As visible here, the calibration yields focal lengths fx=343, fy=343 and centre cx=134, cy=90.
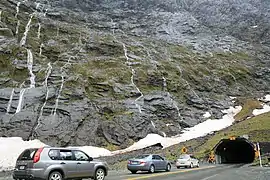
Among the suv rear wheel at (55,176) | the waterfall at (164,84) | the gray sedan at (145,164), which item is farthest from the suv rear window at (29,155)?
the waterfall at (164,84)

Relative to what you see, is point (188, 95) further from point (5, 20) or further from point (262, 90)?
point (5, 20)

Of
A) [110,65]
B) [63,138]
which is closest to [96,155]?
[63,138]

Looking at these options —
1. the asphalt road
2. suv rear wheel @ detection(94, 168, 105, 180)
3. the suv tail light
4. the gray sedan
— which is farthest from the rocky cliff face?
the suv tail light

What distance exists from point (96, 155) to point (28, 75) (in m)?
23.0

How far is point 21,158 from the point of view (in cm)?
1559

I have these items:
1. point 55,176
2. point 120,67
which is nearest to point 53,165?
point 55,176

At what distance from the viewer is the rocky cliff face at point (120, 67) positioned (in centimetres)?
5231

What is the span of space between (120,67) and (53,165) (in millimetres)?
55211

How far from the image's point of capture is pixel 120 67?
229 ft

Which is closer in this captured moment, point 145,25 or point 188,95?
point 188,95

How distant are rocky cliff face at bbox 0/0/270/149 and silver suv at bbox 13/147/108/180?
32149 mm

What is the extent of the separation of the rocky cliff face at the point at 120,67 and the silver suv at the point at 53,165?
105ft

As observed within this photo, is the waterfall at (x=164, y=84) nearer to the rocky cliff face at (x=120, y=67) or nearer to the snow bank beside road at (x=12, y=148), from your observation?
the rocky cliff face at (x=120, y=67)

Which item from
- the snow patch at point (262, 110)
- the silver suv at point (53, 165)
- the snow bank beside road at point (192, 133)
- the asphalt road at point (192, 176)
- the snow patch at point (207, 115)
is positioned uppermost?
the snow patch at point (262, 110)
